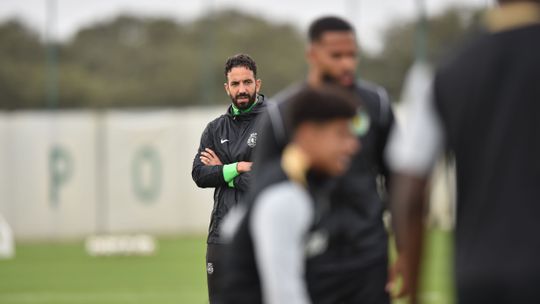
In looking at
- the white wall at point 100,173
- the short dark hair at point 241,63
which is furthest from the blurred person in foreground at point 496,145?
the white wall at point 100,173

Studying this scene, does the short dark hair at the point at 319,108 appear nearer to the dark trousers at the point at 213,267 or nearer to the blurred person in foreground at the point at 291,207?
the blurred person in foreground at the point at 291,207

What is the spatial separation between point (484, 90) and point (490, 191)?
32cm

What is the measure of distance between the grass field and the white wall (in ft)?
3.51

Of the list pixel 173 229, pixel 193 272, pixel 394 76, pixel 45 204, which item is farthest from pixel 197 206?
pixel 193 272

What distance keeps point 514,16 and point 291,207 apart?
100 centimetres

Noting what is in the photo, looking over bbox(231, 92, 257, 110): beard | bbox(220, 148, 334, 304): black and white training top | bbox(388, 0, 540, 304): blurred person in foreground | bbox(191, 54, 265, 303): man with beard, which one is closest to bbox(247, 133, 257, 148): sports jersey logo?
bbox(191, 54, 265, 303): man with beard

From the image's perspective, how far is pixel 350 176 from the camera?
618 cm

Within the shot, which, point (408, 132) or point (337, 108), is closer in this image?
point (408, 132)

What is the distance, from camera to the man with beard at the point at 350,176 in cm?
580

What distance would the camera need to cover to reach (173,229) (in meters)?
29.5

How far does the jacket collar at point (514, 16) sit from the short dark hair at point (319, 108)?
0.69m

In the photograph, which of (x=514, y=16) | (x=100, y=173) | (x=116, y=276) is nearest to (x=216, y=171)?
(x=514, y=16)

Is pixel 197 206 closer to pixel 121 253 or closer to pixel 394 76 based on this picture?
pixel 121 253

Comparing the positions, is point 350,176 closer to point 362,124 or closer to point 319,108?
point 362,124
